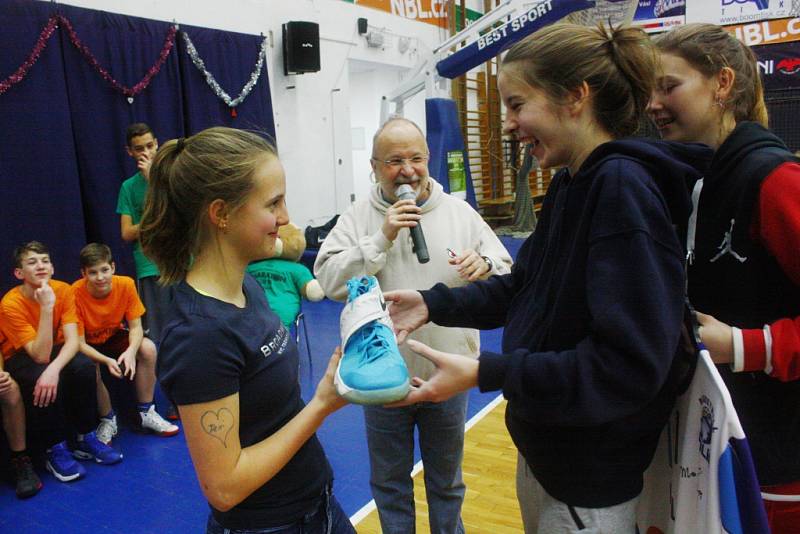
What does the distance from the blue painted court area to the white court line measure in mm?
34

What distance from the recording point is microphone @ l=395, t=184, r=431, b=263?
195cm

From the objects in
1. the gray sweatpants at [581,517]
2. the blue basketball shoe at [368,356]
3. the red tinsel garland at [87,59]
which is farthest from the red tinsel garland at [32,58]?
the gray sweatpants at [581,517]

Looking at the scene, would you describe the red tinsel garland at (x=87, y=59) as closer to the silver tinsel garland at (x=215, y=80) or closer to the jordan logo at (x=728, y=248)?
the silver tinsel garland at (x=215, y=80)

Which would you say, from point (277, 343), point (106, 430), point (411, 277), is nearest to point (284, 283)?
point (106, 430)

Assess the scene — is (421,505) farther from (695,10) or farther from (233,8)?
(695,10)

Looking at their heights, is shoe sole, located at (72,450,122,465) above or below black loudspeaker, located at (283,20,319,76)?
below

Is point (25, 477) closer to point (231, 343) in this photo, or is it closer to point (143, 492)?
point (143, 492)

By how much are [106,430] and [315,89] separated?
509 centimetres

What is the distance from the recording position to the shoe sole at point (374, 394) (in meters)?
1.05

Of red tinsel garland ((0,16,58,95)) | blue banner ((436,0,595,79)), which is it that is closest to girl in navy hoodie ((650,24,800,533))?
blue banner ((436,0,595,79))

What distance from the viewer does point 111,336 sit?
3717 mm

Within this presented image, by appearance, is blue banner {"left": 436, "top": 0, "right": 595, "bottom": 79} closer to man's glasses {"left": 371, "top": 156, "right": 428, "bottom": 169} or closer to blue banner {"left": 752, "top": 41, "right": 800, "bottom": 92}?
man's glasses {"left": 371, "top": 156, "right": 428, "bottom": 169}

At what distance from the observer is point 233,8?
620 cm

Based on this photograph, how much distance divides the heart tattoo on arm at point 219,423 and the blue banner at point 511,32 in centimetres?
386
